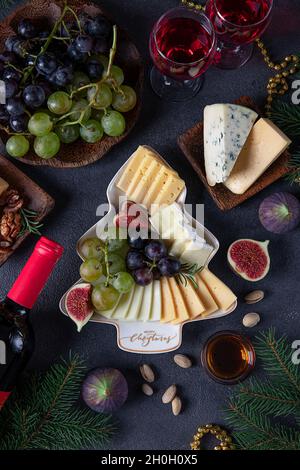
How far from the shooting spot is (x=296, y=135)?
1.83 m

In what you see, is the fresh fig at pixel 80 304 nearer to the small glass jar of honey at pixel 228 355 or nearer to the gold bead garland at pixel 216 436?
the small glass jar of honey at pixel 228 355

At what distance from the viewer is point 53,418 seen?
1.76m

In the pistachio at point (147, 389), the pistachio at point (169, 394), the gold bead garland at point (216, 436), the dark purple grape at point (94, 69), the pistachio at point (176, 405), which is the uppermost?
the dark purple grape at point (94, 69)

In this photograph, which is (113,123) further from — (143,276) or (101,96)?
(143,276)

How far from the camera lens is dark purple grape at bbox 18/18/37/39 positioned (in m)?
1.70

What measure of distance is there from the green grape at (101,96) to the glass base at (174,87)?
0.70 feet

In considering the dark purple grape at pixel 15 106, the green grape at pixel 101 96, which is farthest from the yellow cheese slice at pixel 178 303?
the dark purple grape at pixel 15 106

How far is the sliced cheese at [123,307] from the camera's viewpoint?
177 cm

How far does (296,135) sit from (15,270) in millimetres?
921

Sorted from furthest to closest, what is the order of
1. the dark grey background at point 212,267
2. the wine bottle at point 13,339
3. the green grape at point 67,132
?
1. the dark grey background at point 212,267
2. the green grape at point 67,132
3. the wine bottle at point 13,339

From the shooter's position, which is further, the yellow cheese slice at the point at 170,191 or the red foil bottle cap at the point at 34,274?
the yellow cheese slice at the point at 170,191

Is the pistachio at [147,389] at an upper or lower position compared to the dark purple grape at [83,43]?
lower

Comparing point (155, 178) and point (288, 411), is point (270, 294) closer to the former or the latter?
point (288, 411)

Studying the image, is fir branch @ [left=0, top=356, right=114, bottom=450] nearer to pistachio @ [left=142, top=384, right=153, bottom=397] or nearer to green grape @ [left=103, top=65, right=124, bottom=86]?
pistachio @ [left=142, top=384, right=153, bottom=397]
